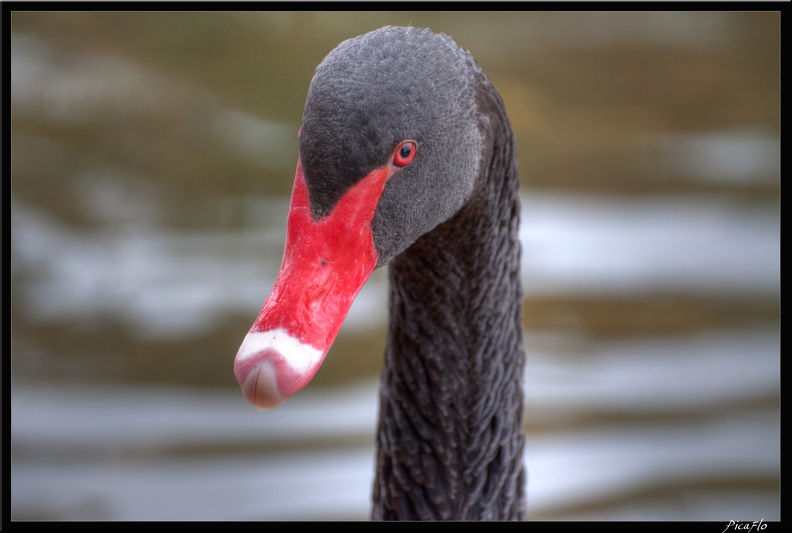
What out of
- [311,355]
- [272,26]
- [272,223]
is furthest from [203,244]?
[311,355]

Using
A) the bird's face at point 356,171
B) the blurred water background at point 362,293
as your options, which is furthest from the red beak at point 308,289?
the blurred water background at point 362,293

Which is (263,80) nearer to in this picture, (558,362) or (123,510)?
(558,362)

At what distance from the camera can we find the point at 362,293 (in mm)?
4934

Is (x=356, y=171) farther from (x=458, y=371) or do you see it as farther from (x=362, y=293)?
(x=362, y=293)

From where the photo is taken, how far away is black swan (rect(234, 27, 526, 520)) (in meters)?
1.61

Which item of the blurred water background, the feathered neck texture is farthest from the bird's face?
the blurred water background

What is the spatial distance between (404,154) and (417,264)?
463 mm

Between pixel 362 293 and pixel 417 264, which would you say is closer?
pixel 417 264

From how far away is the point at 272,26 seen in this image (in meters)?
7.23

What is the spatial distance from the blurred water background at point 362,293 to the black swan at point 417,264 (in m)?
1.55

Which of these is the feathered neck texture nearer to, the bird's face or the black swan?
the black swan

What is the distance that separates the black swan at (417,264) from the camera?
1.61m

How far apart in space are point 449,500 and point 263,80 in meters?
4.84

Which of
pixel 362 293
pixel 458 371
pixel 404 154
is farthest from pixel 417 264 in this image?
pixel 362 293
